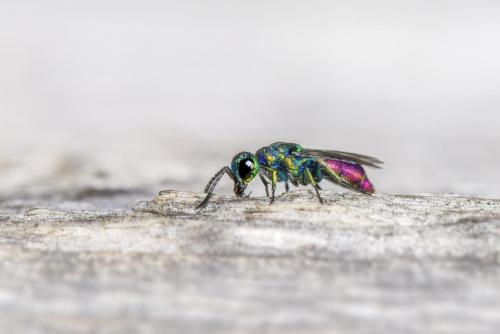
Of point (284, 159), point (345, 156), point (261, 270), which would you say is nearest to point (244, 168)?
point (284, 159)

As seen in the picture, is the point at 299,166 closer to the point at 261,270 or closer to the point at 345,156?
the point at 345,156

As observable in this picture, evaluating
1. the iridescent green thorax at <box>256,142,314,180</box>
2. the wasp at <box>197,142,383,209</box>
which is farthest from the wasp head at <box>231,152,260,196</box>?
the iridescent green thorax at <box>256,142,314,180</box>

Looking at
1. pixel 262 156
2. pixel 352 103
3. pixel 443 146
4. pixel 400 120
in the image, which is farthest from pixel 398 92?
pixel 262 156

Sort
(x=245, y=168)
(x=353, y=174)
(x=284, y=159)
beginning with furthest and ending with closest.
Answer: (x=284, y=159) → (x=353, y=174) → (x=245, y=168)

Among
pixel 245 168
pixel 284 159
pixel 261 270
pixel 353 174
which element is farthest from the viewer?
pixel 284 159

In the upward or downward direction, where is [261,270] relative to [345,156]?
downward

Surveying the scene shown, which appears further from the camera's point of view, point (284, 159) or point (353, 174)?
point (284, 159)

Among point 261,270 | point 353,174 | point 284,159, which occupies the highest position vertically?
point 284,159
